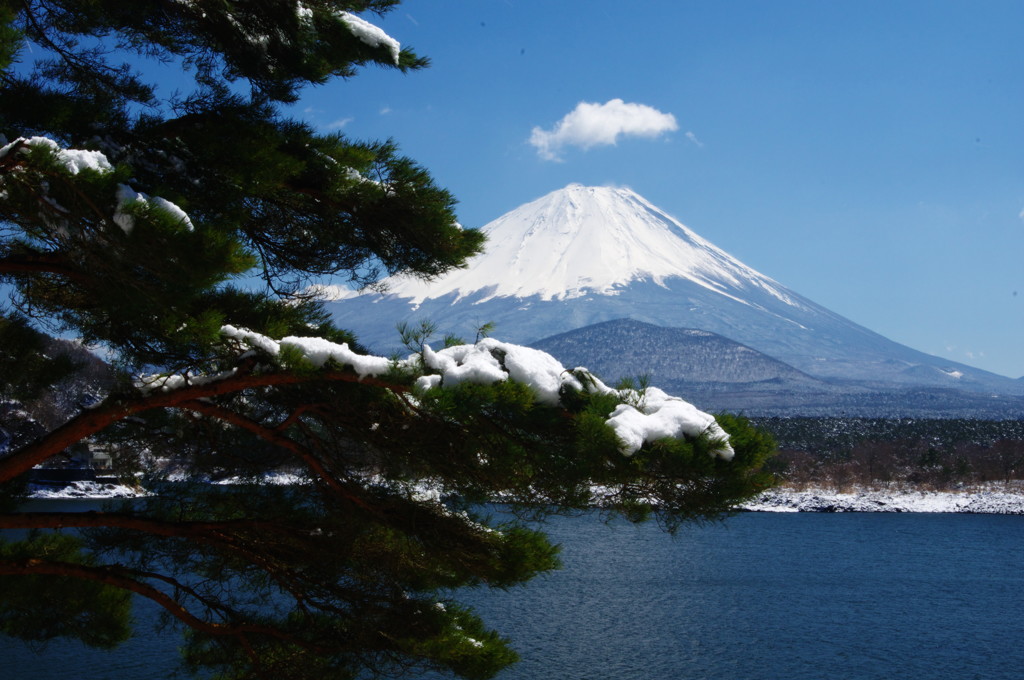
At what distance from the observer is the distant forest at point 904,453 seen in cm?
4266

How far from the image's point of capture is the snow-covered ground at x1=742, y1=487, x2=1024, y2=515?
36.7m

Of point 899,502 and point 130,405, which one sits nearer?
point 130,405

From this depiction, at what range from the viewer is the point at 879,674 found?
40.4ft

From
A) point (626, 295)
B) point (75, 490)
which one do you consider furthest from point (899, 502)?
point (626, 295)

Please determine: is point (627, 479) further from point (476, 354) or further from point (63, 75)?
point (63, 75)

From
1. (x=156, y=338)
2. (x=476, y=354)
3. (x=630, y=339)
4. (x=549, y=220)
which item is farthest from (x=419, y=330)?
(x=549, y=220)

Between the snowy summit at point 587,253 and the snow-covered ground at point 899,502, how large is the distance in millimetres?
139480

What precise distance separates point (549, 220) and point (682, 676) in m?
172

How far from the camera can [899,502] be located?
37812 millimetres

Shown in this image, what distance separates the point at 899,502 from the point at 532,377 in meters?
39.5

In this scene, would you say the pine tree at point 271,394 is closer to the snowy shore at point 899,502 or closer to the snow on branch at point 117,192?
the snow on branch at point 117,192

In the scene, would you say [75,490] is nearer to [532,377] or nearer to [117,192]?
[117,192]

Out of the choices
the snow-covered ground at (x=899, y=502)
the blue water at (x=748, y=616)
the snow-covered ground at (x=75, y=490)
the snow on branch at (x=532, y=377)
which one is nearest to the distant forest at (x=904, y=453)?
the snow-covered ground at (x=899, y=502)

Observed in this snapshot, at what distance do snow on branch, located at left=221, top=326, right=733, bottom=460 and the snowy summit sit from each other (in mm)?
173076
